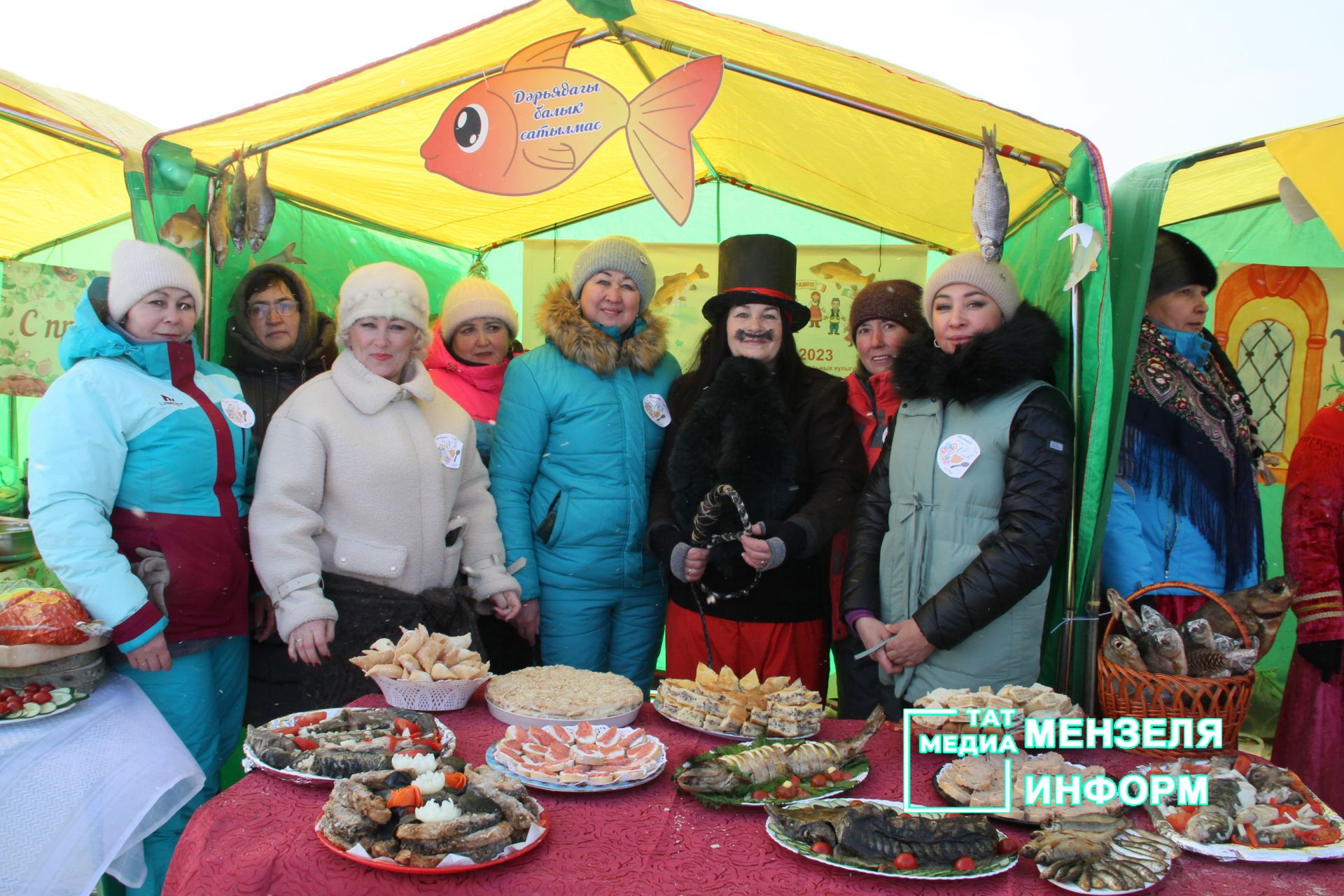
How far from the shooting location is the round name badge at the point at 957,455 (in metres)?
2.34

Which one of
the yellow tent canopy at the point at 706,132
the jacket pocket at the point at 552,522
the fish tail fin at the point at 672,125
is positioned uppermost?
the yellow tent canopy at the point at 706,132

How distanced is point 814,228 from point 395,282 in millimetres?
2430

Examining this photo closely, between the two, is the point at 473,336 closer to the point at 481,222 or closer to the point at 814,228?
the point at 481,222

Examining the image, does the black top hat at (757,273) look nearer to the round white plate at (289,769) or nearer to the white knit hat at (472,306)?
the white knit hat at (472,306)

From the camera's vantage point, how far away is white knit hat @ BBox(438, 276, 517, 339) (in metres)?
3.71

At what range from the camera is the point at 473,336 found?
3732 mm

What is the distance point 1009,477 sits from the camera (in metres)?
2.32

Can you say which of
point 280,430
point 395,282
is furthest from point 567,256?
point 280,430

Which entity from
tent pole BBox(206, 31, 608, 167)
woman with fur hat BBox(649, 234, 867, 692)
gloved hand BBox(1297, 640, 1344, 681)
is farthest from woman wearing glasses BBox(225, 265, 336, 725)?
gloved hand BBox(1297, 640, 1344, 681)

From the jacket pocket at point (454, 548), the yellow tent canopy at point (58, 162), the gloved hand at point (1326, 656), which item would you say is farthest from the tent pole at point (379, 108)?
the gloved hand at point (1326, 656)

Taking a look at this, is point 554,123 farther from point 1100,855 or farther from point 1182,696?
point 1100,855

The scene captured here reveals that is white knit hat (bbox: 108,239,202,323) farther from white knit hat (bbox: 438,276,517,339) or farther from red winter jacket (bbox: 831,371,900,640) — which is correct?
red winter jacket (bbox: 831,371,900,640)

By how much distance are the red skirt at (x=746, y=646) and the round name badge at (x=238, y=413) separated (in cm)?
139

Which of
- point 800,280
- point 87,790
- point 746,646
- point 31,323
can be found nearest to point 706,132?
point 800,280
